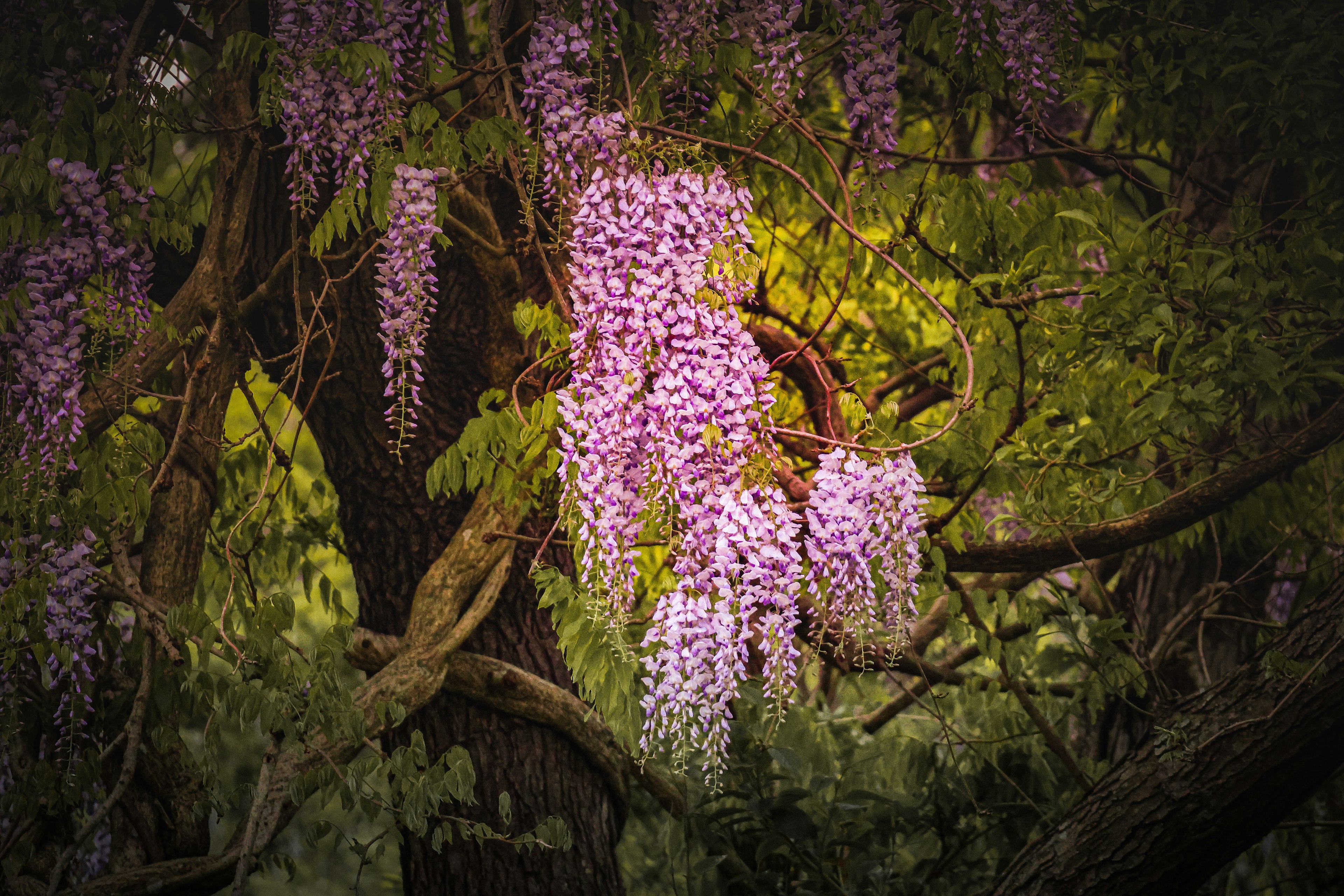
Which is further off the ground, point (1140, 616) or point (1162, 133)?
point (1162, 133)

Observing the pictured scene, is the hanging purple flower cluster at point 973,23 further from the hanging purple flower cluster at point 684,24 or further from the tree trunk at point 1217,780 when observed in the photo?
the tree trunk at point 1217,780

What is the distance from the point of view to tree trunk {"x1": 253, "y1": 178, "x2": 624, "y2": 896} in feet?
6.95

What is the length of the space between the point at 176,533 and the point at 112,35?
0.97 m

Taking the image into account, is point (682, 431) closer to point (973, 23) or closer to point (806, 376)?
point (806, 376)

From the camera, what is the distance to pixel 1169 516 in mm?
2146

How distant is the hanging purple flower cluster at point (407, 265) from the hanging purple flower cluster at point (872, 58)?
2.48 ft

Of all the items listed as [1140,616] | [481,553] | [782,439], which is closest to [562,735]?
[481,553]

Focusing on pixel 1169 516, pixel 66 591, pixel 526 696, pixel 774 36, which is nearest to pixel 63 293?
pixel 66 591

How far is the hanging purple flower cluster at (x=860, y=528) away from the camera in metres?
1.66

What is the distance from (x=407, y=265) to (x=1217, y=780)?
5.33 ft

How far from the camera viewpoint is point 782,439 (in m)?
2.32

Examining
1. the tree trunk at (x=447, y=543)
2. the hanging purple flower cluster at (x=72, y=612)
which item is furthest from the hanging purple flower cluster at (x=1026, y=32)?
the hanging purple flower cluster at (x=72, y=612)

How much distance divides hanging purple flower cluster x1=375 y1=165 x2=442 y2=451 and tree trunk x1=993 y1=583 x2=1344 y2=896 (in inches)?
54.5

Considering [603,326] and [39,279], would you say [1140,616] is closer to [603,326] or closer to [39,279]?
[603,326]
